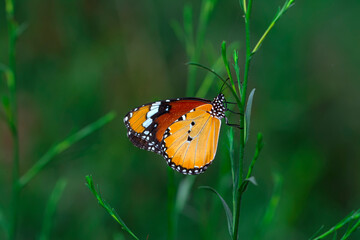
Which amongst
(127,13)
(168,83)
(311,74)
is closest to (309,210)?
(311,74)

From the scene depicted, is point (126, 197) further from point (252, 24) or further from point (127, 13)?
point (252, 24)

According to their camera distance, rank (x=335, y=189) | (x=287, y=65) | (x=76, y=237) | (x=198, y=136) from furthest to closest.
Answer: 1. (x=287, y=65)
2. (x=335, y=189)
3. (x=76, y=237)
4. (x=198, y=136)

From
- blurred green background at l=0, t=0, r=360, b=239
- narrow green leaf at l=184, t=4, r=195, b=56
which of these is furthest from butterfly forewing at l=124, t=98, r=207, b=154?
blurred green background at l=0, t=0, r=360, b=239

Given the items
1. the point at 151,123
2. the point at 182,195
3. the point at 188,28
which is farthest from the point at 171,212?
the point at 188,28

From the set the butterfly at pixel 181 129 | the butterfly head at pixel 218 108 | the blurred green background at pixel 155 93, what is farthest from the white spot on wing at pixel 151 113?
the blurred green background at pixel 155 93

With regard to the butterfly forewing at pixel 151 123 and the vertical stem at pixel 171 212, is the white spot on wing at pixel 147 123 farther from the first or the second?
the vertical stem at pixel 171 212

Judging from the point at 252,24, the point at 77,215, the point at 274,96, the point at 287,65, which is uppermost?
the point at 252,24

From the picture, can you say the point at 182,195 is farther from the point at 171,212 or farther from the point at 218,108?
the point at 218,108

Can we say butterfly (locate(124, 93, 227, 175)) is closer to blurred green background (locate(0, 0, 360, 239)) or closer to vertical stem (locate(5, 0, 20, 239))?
vertical stem (locate(5, 0, 20, 239))
